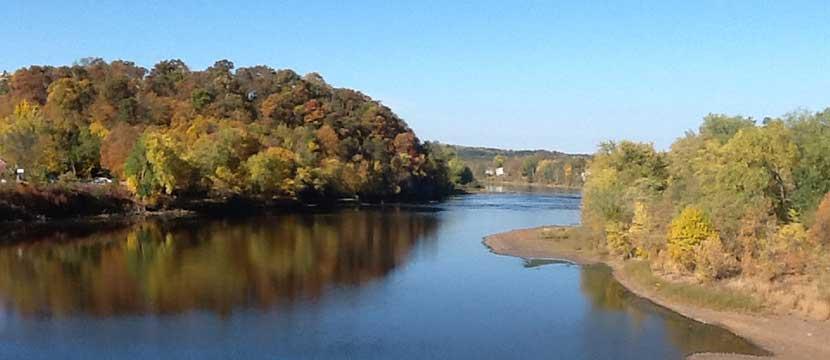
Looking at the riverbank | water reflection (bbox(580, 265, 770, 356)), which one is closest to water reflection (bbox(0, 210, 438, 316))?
water reflection (bbox(580, 265, 770, 356))

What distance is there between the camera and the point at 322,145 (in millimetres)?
100062

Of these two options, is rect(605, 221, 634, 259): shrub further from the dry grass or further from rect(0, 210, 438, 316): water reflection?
rect(0, 210, 438, 316): water reflection

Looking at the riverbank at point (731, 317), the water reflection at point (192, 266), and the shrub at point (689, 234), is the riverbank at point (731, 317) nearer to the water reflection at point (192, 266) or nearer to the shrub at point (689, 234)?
the shrub at point (689, 234)

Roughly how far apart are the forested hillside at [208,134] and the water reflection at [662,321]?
42084 mm

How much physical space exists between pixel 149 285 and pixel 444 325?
12.5 m

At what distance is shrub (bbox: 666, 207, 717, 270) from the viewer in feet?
100

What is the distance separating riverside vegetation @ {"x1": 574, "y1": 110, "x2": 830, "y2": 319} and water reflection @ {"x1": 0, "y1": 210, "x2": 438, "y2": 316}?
38.2ft

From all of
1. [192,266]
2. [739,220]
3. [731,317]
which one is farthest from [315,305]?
[739,220]

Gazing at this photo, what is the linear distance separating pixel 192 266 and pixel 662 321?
2085 cm

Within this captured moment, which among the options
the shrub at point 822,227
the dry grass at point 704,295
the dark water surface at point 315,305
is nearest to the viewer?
the dark water surface at point 315,305

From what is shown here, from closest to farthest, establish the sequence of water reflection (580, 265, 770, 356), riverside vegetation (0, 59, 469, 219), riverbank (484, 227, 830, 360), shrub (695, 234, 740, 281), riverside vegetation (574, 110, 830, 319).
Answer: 1. riverbank (484, 227, 830, 360)
2. water reflection (580, 265, 770, 356)
3. riverside vegetation (574, 110, 830, 319)
4. shrub (695, 234, 740, 281)
5. riverside vegetation (0, 59, 469, 219)

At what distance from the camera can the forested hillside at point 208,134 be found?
6700cm

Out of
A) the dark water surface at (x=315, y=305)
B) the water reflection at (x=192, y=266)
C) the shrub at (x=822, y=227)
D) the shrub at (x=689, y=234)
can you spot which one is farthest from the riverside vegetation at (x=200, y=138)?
the shrub at (x=822, y=227)

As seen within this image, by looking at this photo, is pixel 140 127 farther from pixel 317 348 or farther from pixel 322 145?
pixel 317 348
